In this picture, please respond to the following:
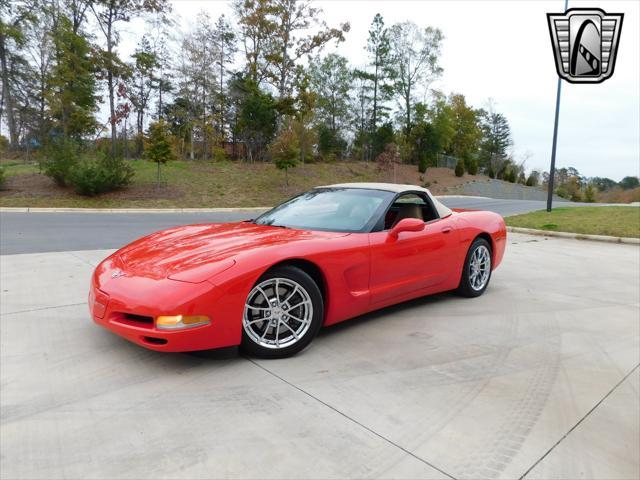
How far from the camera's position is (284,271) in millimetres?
2941

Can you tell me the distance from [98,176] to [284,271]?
52.3 feet

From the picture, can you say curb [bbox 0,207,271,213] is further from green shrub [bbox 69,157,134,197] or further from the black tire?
the black tire

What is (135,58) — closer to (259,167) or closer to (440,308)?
(259,167)

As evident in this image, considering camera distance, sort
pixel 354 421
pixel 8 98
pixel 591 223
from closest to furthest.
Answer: pixel 354 421, pixel 591 223, pixel 8 98

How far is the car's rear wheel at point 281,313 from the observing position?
287 cm

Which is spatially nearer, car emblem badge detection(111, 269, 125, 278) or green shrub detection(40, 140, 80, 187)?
car emblem badge detection(111, 269, 125, 278)

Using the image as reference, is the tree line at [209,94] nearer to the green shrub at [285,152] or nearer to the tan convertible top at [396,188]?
the green shrub at [285,152]

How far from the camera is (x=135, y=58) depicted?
26312 millimetres

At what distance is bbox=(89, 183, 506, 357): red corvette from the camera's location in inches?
104

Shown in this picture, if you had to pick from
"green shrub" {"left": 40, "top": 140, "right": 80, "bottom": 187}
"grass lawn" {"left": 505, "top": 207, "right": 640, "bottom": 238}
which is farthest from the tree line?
"grass lawn" {"left": 505, "top": 207, "right": 640, "bottom": 238}

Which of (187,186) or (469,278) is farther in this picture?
(187,186)

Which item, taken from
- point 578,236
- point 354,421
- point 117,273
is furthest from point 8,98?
point 354,421

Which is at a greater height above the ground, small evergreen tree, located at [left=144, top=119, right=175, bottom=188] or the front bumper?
small evergreen tree, located at [left=144, top=119, right=175, bottom=188]

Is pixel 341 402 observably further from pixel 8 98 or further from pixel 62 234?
pixel 8 98
